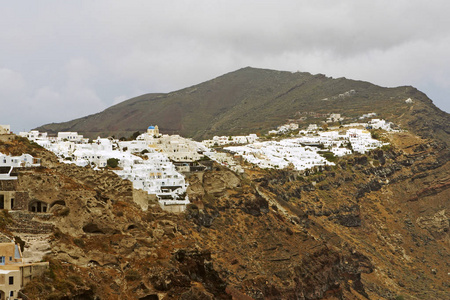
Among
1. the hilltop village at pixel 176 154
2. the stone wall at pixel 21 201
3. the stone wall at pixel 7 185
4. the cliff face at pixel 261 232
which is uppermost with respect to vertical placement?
the hilltop village at pixel 176 154

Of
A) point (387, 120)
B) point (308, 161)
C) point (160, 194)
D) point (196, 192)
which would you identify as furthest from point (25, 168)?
point (387, 120)

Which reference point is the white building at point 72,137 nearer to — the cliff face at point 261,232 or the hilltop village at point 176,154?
the hilltop village at point 176,154

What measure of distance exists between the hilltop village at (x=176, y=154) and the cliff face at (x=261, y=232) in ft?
10.6

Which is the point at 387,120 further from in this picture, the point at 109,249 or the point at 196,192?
the point at 109,249

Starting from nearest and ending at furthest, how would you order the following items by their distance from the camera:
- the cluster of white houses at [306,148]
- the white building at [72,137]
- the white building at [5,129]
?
the white building at [5,129] < the white building at [72,137] < the cluster of white houses at [306,148]

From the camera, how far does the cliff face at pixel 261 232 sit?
45312 millimetres

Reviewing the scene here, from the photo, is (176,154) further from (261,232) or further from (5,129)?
(5,129)

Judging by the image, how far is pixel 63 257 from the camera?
40.9m

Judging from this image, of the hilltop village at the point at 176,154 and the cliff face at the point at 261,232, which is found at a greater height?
the hilltop village at the point at 176,154

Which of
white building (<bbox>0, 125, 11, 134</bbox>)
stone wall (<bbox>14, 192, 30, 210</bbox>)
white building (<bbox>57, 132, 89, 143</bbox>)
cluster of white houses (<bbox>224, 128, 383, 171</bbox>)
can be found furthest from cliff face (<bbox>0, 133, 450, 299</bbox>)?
white building (<bbox>57, 132, 89, 143</bbox>)

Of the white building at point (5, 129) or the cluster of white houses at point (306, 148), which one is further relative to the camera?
the cluster of white houses at point (306, 148)

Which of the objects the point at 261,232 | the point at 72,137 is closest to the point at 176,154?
the point at 261,232

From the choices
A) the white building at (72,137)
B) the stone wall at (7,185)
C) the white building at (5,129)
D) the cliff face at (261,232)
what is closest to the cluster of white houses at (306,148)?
the cliff face at (261,232)

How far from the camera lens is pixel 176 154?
92.0m
